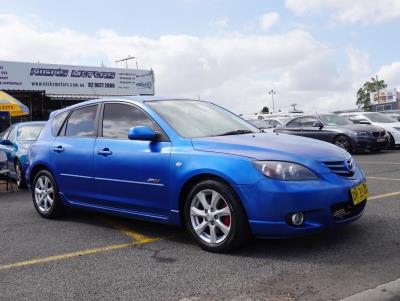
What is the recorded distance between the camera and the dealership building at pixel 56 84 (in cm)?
2495

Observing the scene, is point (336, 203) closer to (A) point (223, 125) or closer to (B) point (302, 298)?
(B) point (302, 298)

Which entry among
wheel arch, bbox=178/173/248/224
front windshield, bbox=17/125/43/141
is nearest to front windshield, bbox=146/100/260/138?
wheel arch, bbox=178/173/248/224

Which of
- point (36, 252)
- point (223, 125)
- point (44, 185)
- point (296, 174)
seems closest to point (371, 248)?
point (296, 174)

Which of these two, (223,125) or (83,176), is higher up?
(223,125)

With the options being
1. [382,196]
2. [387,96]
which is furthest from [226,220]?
[387,96]

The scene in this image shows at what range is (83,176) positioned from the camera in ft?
19.4

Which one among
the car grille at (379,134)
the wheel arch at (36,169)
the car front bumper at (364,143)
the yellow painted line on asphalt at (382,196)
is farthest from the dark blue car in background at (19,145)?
the car grille at (379,134)

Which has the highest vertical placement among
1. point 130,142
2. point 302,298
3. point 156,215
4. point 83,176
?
point 130,142

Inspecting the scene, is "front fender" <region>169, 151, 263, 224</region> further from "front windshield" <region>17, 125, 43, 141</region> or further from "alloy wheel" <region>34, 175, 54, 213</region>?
"front windshield" <region>17, 125, 43, 141</region>

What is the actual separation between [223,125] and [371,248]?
203 centimetres

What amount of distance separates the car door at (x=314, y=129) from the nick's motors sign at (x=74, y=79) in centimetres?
1469

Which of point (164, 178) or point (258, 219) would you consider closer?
point (258, 219)

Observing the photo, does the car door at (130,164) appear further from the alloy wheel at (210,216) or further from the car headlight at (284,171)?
the car headlight at (284,171)

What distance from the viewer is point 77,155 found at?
19.7 ft
